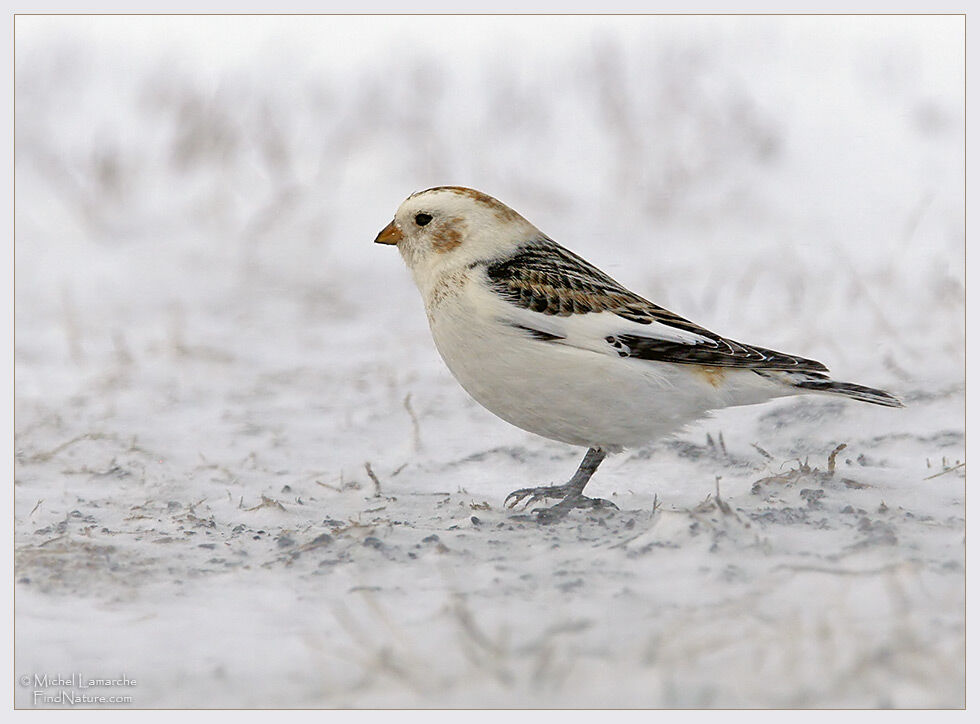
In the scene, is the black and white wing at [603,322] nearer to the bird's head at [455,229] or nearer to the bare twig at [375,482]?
the bird's head at [455,229]

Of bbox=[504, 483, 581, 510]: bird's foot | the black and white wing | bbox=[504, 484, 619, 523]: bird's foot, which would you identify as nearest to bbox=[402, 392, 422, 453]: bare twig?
bbox=[504, 484, 619, 523]: bird's foot

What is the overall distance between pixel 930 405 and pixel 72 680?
160 inches

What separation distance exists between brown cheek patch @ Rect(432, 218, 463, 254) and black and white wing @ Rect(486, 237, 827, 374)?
198mm

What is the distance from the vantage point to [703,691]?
305 centimetres

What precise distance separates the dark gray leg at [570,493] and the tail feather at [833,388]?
755 mm

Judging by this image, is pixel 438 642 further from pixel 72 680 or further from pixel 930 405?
pixel 930 405

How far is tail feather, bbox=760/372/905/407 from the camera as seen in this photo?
4.48 m

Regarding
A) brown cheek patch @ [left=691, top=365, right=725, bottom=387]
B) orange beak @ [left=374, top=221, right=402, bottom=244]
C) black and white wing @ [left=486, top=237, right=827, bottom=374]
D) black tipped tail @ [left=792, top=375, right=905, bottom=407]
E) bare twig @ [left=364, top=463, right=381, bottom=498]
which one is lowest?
bare twig @ [left=364, top=463, right=381, bottom=498]

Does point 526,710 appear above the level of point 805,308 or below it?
below

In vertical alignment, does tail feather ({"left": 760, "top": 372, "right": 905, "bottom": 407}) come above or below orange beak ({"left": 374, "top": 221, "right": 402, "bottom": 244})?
below

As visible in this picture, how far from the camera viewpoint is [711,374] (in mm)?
4480

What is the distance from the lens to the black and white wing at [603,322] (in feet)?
14.3

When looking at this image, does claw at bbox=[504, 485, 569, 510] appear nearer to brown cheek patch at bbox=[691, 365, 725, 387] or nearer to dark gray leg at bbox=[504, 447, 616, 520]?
dark gray leg at bbox=[504, 447, 616, 520]

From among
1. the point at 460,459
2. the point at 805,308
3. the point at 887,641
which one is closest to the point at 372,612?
the point at 887,641
